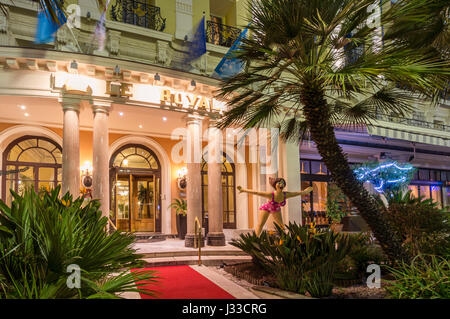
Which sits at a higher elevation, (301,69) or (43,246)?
(301,69)

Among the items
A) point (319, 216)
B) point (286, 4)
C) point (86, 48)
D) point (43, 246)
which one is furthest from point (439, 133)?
point (43, 246)

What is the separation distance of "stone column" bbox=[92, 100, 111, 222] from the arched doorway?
345 cm

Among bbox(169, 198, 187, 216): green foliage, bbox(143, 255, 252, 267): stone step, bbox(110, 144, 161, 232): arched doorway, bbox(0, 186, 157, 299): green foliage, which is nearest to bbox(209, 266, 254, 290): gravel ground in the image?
bbox(143, 255, 252, 267): stone step

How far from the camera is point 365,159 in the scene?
691 inches

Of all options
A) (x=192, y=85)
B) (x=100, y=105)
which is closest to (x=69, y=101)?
(x=100, y=105)

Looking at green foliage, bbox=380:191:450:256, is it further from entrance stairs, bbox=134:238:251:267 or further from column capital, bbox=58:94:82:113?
column capital, bbox=58:94:82:113

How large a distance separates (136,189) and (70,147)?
16.0ft

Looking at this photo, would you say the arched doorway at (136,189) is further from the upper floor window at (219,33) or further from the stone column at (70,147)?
the upper floor window at (219,33)

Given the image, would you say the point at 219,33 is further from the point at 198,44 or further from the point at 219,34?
the point at 198,44

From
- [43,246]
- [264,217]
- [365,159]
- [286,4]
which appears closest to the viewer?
[43,246]

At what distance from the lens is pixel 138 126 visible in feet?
40.7

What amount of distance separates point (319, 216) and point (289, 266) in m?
11.0

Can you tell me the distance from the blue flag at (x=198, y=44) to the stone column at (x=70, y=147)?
4391mm

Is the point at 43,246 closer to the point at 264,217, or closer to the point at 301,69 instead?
the point at 301,69
